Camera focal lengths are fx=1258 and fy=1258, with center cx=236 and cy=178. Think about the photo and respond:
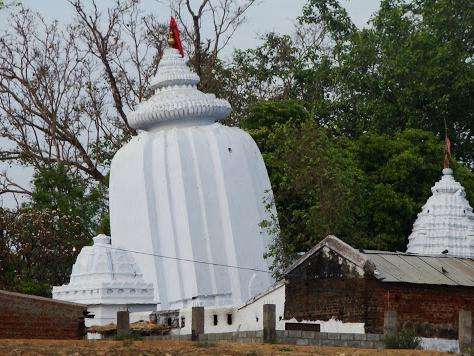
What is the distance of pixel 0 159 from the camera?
52938mm

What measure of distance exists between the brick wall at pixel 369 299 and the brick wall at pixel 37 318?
5815 mm

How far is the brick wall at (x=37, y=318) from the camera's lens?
91.1 ft

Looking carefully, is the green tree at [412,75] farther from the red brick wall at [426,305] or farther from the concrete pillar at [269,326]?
the concrete pillar at [269,326]

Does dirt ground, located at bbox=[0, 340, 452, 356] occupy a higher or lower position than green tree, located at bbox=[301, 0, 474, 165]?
lower

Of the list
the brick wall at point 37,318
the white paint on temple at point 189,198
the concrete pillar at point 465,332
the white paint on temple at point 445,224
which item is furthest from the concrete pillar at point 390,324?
the white paint on temple at point 189,198

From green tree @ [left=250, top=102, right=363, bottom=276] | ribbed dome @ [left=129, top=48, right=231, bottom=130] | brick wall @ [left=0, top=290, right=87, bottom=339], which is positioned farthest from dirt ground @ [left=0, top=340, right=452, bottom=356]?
ribbed dome @ [left=129, top=48, right=231, bottom=130]

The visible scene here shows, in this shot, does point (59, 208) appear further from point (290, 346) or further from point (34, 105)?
point (290, 346)

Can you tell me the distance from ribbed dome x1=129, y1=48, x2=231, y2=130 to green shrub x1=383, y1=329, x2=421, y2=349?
15.3 metres

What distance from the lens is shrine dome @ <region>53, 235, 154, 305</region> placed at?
3525 centimetres

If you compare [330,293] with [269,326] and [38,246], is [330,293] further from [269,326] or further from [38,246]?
[38,246]

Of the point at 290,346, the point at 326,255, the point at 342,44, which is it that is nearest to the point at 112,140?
the point at 342,44

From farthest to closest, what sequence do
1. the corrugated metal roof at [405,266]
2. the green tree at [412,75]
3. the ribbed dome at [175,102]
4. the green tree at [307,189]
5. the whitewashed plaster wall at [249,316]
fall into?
the green tree at [412,75] → the ribbed dome at [175,102] → the green tree at [307,189] → the whitewashed plaster wall at [249,316] → the corrugated metal roof at [405,266]

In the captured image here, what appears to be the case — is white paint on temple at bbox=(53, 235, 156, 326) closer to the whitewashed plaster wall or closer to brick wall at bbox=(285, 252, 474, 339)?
the whitewashed plaster wall

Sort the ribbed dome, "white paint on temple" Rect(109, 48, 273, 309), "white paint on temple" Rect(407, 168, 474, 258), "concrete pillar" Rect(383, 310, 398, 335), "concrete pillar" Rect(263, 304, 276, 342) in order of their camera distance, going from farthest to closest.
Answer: the ribbed dome → "white paint on temple" Rect(109, 48, 273, 309) → "white paint on temple" Rect(407, 168, 474, 258) → "concrete pillar" Rect(383, 310, 398, 335) → "concrete pillar" Rect(263, 304, 276, 342)
